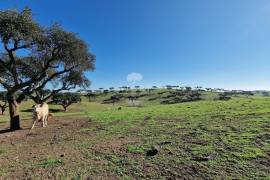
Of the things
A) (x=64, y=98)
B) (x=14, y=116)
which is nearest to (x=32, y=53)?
(x=14, y=116)

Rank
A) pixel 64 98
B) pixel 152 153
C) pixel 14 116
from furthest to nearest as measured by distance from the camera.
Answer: pixel 64 98, pixel 14 116, pixel 152 153

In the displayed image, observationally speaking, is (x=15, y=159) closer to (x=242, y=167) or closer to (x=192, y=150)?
(x=192, y=150)

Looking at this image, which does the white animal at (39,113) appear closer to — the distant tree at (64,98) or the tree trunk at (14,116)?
the tree trunk at (14,116)

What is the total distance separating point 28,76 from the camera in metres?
28.5

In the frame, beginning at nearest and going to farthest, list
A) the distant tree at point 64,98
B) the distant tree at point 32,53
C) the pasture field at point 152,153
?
the pasture field at point 152,153
the distant tree at point 32,53
the distant tree at point 64,98

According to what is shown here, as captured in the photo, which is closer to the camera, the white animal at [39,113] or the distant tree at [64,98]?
the white animal at [39,113]

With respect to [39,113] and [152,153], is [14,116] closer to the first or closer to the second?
[39,113]

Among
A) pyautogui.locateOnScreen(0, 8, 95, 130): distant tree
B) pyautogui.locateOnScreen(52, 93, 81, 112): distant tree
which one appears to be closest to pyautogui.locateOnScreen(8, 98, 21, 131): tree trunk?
pyautogui.locateOnScreen(0, 8, 95, 130): distant tree

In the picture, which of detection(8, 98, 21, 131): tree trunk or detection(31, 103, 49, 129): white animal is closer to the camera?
detection(31, 103, 49, 129): white animal

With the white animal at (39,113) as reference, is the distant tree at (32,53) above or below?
above

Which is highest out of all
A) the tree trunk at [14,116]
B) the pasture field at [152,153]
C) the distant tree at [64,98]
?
the distant tree at [64,98]

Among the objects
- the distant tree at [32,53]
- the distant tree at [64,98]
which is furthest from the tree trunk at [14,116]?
the distant tree at [64,98]

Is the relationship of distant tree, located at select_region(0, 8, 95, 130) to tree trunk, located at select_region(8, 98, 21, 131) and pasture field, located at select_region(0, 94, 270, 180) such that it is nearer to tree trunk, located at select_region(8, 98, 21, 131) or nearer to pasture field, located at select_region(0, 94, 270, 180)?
tree trunk, located at select_region(8, 98, 21, 131)

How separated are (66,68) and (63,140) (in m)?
12.0
